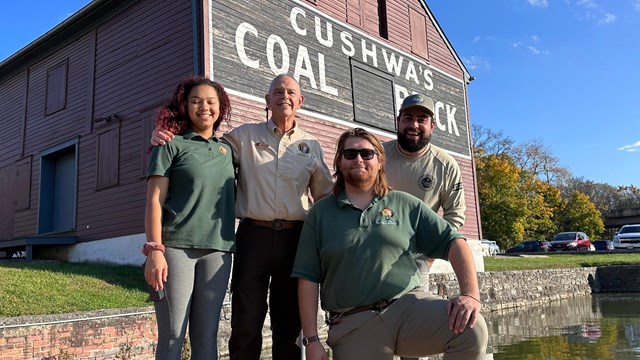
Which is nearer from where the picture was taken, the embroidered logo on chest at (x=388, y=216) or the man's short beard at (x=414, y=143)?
the embroidered logo on chest at (x=388, y=216)

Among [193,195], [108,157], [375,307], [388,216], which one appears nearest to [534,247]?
[108,157]

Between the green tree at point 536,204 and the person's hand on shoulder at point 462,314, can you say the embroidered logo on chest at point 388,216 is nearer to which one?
the person's hand on shoulder at point 462,314

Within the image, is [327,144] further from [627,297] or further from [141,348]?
[627,297]

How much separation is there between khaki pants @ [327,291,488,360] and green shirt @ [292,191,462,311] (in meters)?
0.09

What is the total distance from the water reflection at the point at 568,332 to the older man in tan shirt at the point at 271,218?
4230 millimetres

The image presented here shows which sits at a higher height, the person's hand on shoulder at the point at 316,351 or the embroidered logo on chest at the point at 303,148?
the embroidered logo on chest at the point at 303,148

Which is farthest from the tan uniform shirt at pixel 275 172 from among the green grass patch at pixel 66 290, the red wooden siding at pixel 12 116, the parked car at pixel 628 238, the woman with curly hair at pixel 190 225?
the parked car at pixel 628 238

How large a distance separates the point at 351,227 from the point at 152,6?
9941 millimetres

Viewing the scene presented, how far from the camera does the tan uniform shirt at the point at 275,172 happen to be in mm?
3232

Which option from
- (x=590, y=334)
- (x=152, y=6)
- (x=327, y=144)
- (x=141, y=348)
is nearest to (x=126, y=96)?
(x=152, y=6)

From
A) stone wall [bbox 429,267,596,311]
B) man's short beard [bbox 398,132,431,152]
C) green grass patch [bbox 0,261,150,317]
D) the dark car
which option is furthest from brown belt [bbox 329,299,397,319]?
the dark car

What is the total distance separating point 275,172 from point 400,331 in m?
1.27

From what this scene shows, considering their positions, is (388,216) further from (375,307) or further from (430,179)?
(430,179)

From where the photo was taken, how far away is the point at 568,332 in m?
8.26
